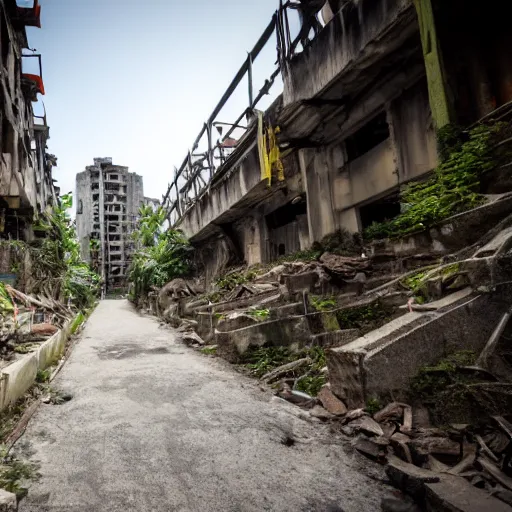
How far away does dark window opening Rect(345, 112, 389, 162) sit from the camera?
9.77 metres

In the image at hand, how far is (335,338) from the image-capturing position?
519 centimetres

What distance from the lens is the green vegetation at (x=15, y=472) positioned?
2.31m

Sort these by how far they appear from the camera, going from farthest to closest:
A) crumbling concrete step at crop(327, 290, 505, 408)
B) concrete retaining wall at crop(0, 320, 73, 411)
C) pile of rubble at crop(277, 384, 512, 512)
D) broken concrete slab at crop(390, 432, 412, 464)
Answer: concrete retaining wall at crop(0, 320, 73, 411), crumbling concrete step at crop(327, 290, 505, 408), broken concrete slab at crop(390, 432, 412, 464), pile of rubble at crop(277, 384, 512, 512)

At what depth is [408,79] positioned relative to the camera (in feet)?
25.7

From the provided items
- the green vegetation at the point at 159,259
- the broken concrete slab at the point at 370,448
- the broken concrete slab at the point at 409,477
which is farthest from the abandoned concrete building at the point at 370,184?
the green vegetation at the point at 159,259

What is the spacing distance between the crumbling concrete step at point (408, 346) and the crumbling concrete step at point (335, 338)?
1466 mm

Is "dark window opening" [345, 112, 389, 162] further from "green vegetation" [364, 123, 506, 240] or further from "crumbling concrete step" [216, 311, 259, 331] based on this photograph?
"crumbling concrete step" [216, 311, 259, 331]

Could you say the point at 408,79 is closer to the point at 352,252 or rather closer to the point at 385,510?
the point at 352,252

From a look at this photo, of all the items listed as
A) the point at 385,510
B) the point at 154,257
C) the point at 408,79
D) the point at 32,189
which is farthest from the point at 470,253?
the point at 154,257

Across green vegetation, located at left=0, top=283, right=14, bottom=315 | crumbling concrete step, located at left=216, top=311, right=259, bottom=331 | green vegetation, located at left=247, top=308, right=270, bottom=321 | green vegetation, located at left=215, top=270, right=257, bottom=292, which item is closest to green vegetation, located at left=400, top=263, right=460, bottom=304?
green vegetation, located at left=247, top=308, right=270, bottom=321

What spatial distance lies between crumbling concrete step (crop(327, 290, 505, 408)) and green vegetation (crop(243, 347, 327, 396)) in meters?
0.85

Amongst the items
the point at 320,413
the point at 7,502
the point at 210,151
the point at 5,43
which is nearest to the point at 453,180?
the point at 320,413

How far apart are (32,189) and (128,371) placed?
1057 cm

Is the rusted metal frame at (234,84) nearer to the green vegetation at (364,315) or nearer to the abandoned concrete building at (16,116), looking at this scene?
the abandoned concrete building at (16,116)
